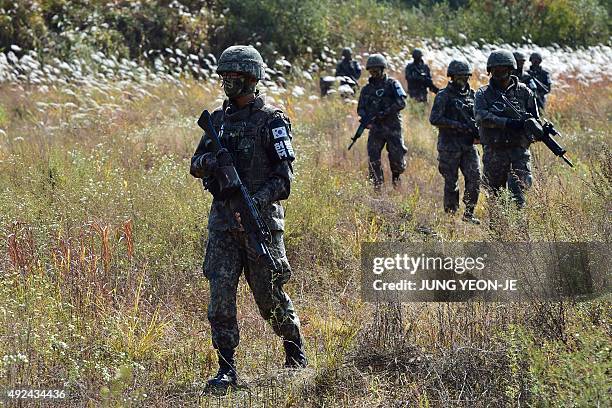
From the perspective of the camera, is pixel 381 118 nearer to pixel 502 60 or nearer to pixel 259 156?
pixel 502 60

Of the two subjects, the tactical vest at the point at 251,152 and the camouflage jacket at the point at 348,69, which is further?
the camouflage jacket at the point at 348,69

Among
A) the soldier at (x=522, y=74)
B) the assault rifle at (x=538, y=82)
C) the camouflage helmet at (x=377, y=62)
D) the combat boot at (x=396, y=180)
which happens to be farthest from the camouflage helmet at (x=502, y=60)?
the assault rifle at (x=538, y=82)

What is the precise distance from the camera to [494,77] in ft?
27.7

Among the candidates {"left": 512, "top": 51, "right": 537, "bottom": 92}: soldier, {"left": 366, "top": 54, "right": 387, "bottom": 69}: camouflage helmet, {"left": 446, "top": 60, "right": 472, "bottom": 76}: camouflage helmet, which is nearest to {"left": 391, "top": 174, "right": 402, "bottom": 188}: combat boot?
{"left": 366, "top": 54, "right": 387, "bottom": 69}: camouflage helmet

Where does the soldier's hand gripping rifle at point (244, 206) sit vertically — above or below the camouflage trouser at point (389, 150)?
below

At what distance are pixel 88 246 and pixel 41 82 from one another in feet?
32.4

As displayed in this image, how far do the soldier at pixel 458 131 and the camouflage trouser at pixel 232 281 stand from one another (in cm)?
462

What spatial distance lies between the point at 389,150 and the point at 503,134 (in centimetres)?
286

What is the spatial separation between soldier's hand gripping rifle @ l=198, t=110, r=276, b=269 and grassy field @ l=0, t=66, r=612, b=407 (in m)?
0.74

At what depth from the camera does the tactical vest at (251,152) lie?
5.28 m

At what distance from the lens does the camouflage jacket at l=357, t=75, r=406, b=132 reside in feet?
35.6

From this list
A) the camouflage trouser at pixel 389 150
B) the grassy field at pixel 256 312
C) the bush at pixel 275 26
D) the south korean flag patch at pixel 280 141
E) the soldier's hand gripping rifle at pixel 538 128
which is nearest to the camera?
the grassy field at pixel 256 312

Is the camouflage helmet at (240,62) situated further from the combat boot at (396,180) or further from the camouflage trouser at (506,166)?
the combat boot at (396,180)

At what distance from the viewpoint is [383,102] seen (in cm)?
1093
